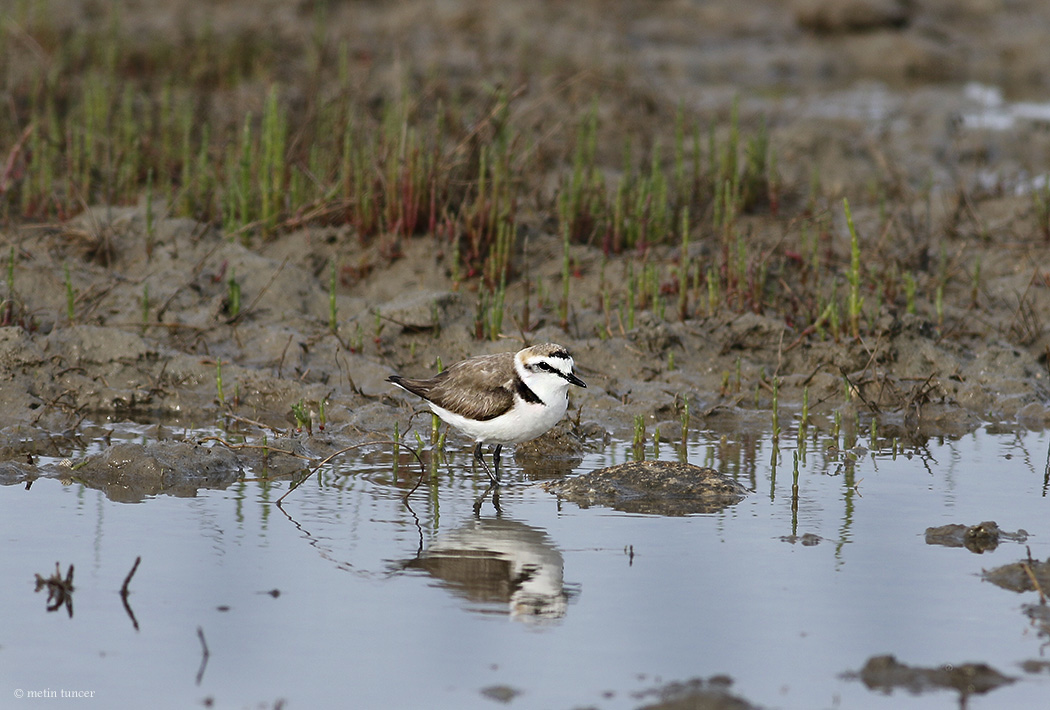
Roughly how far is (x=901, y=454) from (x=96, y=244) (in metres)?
6.66

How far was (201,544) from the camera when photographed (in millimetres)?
5816

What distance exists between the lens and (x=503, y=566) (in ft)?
18.6

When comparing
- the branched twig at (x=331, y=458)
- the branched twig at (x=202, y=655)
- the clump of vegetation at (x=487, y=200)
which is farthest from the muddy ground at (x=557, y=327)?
the branched twig at (x=202, y=655)

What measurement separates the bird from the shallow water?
0.33m

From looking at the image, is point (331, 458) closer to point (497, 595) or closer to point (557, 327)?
point (497, 595)

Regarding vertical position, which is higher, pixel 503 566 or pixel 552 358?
pixel 552 358

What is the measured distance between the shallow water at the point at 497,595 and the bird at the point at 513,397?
13.1 inches

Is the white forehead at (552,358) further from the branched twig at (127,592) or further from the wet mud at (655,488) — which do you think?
the branched twig at (127,592)

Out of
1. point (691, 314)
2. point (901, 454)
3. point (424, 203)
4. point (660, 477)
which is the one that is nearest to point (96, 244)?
point (424, 203)

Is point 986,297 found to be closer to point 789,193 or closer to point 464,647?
point 789,193

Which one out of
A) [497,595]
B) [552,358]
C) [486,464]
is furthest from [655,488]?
[497,595]

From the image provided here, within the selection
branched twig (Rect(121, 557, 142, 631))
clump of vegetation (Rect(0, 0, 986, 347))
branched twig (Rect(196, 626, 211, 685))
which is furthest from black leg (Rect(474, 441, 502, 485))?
branched twig (Rect(196, 626, 211, 685))

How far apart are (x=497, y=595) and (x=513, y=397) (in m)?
1.83

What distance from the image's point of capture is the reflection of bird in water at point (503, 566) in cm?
522
